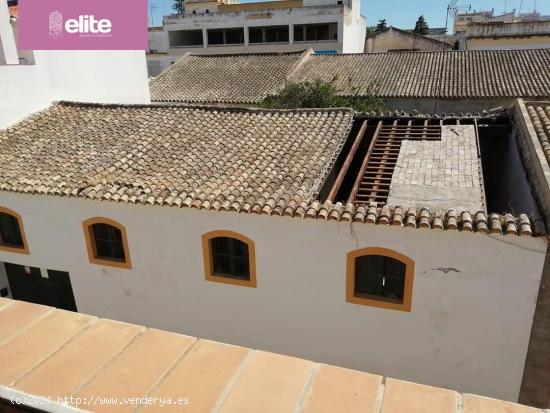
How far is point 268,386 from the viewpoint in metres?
2.66

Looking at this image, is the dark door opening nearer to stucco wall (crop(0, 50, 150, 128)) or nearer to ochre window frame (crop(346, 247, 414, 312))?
stucco wall (crop(0, 50, 150, 128))

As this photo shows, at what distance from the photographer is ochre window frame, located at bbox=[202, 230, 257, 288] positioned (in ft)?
28.8

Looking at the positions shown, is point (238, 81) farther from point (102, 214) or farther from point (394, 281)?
point (394, 281)

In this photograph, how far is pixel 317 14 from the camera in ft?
124

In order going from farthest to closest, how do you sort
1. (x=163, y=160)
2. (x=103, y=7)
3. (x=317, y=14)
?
(x=317, y=14) < (x=103, y=7) < (x=163, y=160)

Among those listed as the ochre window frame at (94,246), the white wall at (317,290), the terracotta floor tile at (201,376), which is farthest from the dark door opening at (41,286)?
the terracotta floor tile at (201,376)

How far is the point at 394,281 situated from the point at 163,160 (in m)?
6.10

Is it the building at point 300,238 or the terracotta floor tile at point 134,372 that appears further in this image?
the building at point 300,238

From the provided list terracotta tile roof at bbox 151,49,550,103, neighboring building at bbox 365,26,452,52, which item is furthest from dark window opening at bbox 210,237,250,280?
neighboring building at bbox 365,26,452,52

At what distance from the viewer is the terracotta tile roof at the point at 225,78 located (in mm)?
Answer: 26109

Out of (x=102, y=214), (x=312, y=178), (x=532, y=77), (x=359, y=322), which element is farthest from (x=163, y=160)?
(x=532, y=77)

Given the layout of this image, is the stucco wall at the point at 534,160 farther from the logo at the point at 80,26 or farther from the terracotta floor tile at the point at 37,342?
the logo at the point at 80,26

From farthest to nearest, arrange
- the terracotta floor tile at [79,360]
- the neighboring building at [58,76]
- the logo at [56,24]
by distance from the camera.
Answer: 1. the logo at [56,24]
2. the neighboring building at [58,76]
3. the terracotta floor tile at [79,360]

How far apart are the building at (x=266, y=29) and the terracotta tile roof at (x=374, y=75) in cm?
939
